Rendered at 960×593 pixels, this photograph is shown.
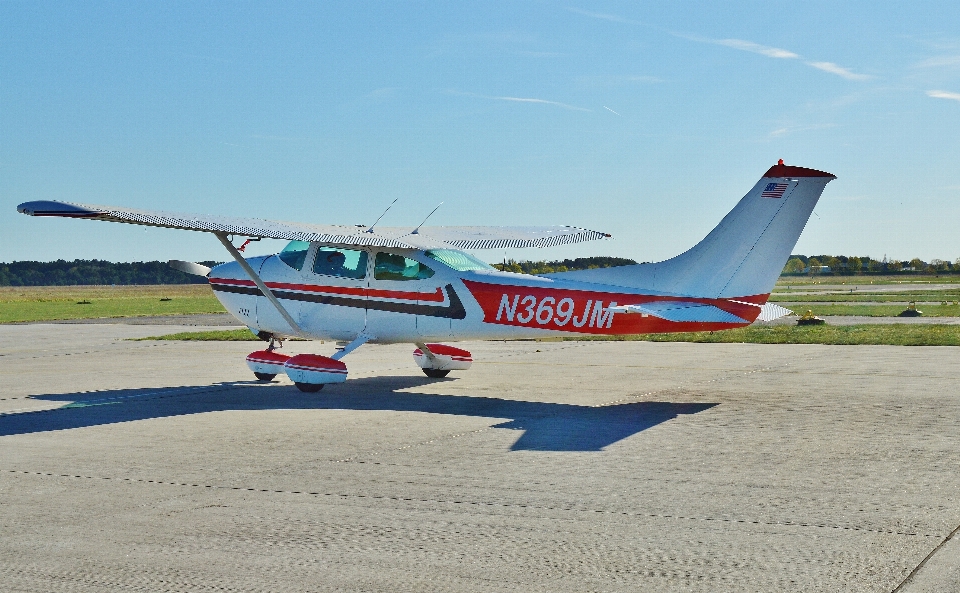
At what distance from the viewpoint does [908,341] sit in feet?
73.5

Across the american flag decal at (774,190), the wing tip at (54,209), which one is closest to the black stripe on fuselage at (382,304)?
the wing tip at (54,209)

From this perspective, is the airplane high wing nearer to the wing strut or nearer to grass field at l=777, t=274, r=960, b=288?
the wing strut

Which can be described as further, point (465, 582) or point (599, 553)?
point (599, 553)

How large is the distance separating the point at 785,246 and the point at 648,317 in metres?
1.89

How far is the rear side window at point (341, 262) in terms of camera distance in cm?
1504

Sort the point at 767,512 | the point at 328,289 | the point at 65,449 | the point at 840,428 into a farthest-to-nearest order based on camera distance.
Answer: the point at 328,289 → the point at 840,428 → the point at 65,449 → the point at 767,512

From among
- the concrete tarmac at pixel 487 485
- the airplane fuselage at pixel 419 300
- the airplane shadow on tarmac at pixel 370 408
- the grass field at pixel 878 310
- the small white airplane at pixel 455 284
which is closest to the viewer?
→ the concrete tarmac at pixel 487 485

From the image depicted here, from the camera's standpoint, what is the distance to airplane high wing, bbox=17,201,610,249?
41.6 feet

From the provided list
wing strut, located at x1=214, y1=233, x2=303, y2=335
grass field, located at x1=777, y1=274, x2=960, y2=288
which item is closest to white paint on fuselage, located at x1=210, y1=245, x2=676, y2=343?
wing strut, located at x1=214, y1=233, x2=303, y2=335

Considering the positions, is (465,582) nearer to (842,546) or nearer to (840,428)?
(842,546)

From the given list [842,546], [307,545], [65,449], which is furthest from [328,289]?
[842,546]

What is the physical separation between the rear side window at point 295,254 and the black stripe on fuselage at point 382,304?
445 millimetres

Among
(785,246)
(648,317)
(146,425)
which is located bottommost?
(146,425)

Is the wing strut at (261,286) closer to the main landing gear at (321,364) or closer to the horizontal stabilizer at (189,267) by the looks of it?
the main landing gear at (321,364)
